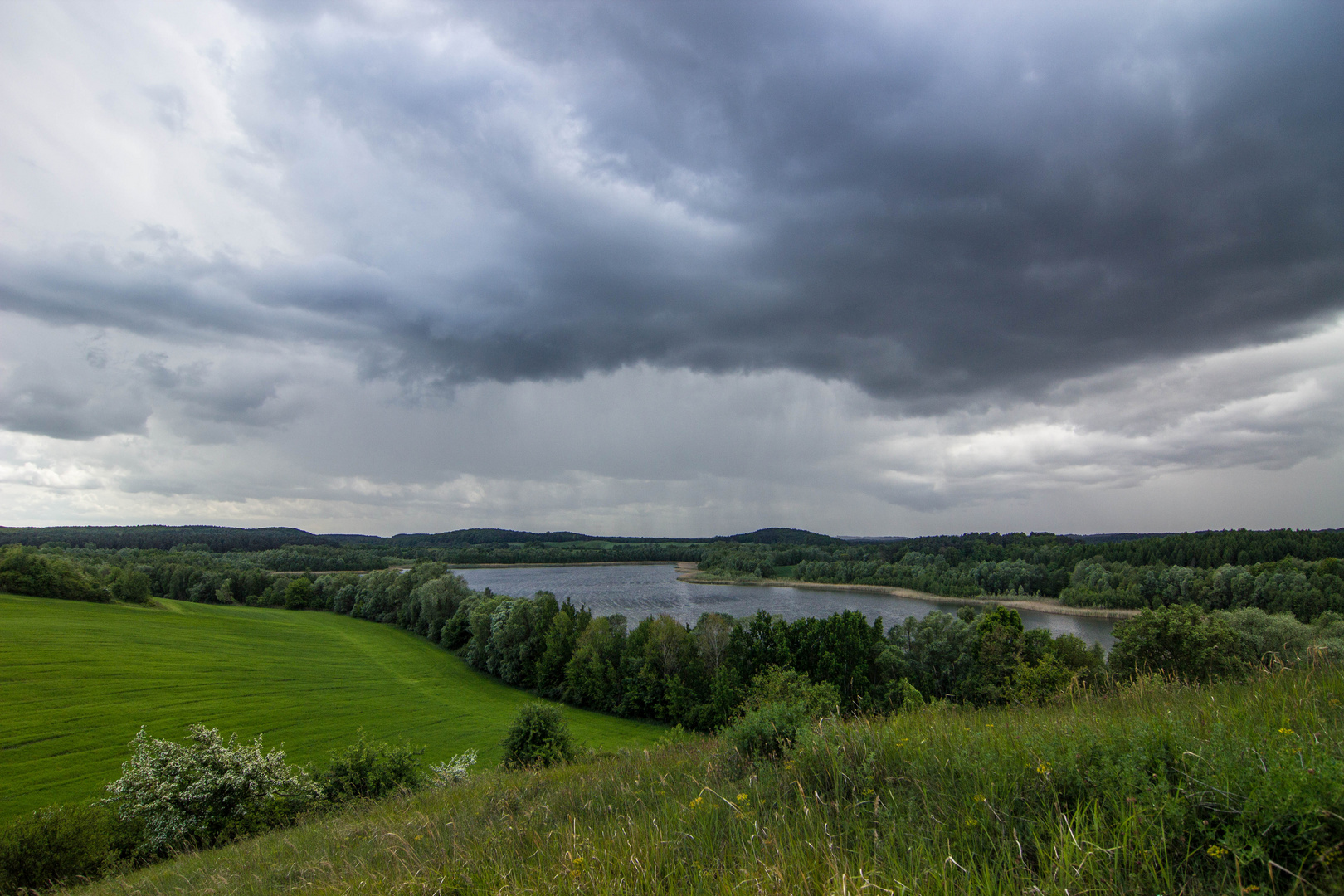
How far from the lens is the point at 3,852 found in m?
13.6

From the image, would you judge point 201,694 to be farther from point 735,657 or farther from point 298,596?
point 298,596

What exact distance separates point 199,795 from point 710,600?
92876mm

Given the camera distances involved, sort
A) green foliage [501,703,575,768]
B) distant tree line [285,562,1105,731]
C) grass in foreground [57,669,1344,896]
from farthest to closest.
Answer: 1. distant tree line [285,562,1105,731]
2. green foliage [501,703,575,768]
3. grass in foreground [57,669,1344,896]

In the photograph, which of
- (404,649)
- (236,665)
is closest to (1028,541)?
(404,649)

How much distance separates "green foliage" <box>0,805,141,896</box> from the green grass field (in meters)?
14.8

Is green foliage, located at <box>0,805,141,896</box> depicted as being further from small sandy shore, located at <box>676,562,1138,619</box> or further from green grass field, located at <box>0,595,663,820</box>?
small sandy shore, located at <box>676,562,1138,619</box>

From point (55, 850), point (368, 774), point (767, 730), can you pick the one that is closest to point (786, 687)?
point (368, 774)

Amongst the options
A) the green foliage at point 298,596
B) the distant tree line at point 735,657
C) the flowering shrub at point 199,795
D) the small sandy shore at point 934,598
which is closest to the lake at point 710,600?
the small sandy shore at point 934,598

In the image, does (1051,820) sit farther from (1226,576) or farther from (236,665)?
(1226,576)

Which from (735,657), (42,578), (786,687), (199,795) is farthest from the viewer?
(42,578)

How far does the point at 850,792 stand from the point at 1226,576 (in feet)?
346

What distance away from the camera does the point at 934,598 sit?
105125 millimetres


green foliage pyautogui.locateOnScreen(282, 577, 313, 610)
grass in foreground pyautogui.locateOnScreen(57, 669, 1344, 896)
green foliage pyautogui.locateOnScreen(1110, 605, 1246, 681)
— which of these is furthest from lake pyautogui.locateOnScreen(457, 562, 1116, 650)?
grass in foreground pyautogui.locateOnScreen(57, 669, 1344, 896)

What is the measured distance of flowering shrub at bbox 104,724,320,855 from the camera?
57.1 ft
